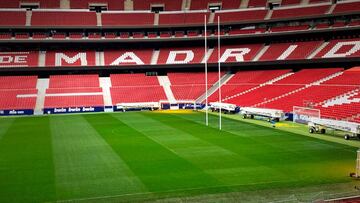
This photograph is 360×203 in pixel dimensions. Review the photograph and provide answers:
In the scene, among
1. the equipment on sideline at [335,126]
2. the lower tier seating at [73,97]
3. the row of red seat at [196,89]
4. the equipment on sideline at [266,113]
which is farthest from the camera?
the lower tier seating at [73,97]

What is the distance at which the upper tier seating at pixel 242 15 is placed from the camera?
5262 cm

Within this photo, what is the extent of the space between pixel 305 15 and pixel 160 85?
20.8m

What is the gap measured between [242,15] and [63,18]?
81.0ft

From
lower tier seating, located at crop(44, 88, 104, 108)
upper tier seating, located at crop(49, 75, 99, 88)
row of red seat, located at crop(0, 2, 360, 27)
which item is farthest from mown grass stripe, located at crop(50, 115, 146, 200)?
row of red seat, located at crop(0, 2, 360, 27)

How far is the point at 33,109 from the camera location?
45.0 metres

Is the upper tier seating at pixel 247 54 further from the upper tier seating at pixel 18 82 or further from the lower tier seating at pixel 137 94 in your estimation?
the upper tier seating at pixel 18 82

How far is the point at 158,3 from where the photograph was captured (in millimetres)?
57875

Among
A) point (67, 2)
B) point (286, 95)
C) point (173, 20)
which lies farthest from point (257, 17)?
point (67, 2)

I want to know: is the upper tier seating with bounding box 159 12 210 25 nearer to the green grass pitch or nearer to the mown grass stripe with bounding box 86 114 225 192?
the green grass pitch

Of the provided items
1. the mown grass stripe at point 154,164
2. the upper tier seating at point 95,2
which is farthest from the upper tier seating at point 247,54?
the mown grass stripe at point 154,164

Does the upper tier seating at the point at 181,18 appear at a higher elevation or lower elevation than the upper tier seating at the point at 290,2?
lower

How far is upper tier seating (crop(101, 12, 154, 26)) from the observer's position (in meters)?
54.1

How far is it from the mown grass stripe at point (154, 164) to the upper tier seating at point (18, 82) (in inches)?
1007

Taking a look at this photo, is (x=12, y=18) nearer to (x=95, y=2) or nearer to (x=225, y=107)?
(x=95, y=2)
